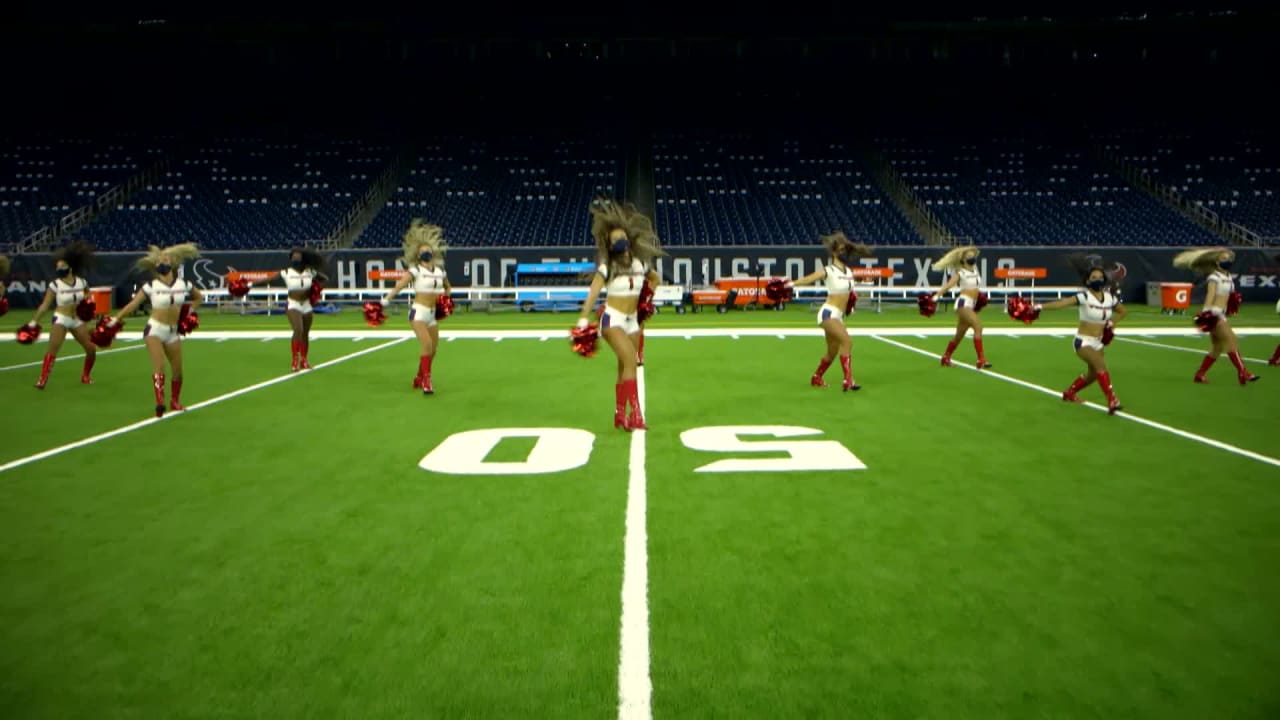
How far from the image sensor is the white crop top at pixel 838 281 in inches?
431

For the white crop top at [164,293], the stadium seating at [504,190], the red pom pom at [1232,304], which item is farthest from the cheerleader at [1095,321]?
the stadium seating at [504,190]

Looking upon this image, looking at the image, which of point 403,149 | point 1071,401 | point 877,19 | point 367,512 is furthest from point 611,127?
point 367,512

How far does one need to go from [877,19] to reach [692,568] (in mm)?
45383

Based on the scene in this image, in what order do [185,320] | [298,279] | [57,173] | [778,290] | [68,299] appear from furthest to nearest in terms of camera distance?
[57,173], [298,279], [68,299], [778,290], [185,320]

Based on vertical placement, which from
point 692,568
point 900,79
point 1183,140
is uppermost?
point 900,79

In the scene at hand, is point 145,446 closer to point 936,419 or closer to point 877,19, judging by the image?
point 936,419

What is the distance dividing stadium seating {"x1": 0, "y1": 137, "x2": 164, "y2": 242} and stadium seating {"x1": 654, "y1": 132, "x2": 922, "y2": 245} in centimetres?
2825

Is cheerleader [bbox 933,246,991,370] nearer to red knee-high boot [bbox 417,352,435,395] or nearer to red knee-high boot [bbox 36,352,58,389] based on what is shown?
red knee-high boot [bbox 417,352,435,395]

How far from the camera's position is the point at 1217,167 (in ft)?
133

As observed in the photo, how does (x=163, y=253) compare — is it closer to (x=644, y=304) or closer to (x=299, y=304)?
(x=299, y=304)

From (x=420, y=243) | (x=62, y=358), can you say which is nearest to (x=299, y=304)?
(x=420, y=243)

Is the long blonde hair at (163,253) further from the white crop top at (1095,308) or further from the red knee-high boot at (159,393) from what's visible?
the white crop top at (1095,308)

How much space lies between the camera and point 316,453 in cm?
739

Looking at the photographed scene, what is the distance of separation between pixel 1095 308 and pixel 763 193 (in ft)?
102
